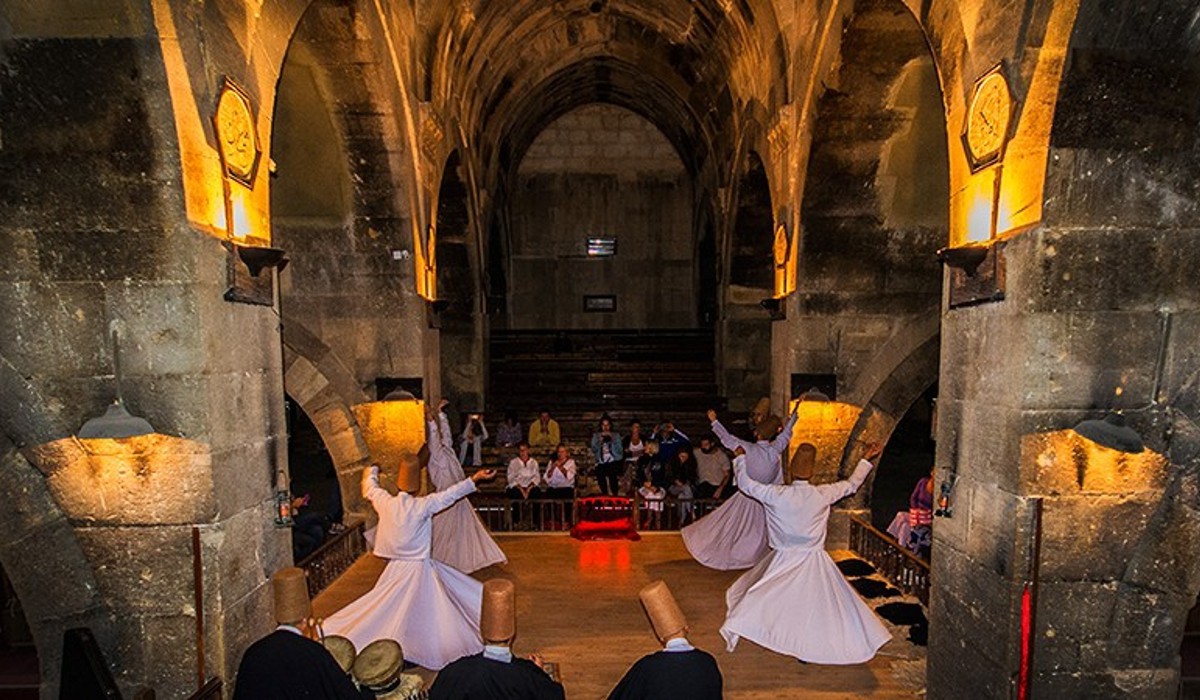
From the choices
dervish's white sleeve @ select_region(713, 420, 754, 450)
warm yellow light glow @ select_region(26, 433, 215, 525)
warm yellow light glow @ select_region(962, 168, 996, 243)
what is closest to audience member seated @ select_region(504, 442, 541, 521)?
dervish's white sleeve @ select_region(713, 420, 754, 450)

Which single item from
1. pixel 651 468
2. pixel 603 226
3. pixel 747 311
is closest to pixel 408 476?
pixel 651 468

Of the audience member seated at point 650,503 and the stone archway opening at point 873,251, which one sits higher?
the stone archway opening at point 873,251

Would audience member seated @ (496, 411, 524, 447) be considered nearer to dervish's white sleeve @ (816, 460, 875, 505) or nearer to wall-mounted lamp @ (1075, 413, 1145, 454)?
dervish's white sleeve @ (816, 460, 875, 505)

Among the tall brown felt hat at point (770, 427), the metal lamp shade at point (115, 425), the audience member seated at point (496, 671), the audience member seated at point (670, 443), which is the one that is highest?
the metal lamp shade at point (115, 425)

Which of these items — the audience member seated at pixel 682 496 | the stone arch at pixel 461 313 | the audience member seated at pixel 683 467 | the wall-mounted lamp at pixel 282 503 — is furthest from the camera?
the stone arch at pixel 461 313

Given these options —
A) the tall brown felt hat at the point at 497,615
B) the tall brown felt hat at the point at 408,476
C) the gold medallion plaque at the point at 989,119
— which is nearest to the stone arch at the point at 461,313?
the tall brown felt hat at the point at 408,476

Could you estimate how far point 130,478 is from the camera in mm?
4582

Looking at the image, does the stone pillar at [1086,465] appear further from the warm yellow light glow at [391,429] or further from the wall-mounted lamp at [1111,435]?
the warm yellow light glow at [391,429]

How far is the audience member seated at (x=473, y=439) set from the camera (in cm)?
1251

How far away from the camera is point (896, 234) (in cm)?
941

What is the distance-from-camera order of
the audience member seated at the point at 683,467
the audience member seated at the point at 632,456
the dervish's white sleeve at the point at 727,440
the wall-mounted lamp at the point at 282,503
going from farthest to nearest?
the audience member seated at the point at 632,456 → the audience member seated at the point at 683,467 → the dervish's white sleeve at the point at 727,440 → the wall-mounted lamp at the point at 282,503

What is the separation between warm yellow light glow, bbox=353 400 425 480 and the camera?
9734 millimetres

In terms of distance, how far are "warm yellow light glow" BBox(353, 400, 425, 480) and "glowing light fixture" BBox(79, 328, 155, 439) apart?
5.28 m

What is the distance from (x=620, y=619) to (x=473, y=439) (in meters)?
6.15
